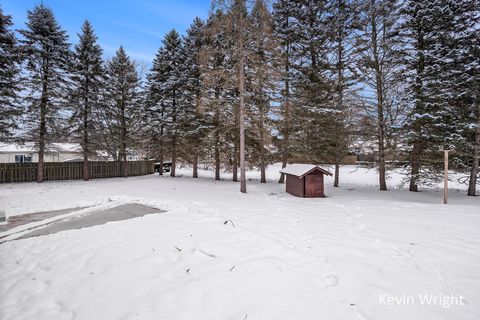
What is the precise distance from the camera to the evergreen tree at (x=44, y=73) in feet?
47.9

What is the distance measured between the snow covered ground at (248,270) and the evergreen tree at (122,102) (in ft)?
51.7

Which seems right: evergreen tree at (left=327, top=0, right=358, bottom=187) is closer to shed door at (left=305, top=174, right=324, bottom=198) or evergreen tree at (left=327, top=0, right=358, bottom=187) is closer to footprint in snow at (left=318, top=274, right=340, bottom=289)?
shed door at (left=305, top=174, right=324, bottom=198)

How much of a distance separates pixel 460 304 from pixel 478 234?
3.32m

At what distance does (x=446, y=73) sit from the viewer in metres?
10.1

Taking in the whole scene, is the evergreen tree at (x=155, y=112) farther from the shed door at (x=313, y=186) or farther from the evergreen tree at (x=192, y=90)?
the shed door at (x=313, y=186)

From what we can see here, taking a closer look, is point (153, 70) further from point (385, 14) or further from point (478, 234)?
point (478, 234)

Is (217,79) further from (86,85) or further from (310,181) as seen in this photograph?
(86,85)

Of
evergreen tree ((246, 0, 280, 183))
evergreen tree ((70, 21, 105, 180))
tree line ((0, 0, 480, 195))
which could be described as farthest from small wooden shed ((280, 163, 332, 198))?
evergreen tree ((70, 21, 105, 180))

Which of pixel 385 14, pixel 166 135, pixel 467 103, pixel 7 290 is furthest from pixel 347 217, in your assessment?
pixel 166 135

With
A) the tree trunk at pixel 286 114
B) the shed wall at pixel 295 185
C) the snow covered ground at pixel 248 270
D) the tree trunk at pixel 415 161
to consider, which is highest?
the tree trunk at pixel 286 114

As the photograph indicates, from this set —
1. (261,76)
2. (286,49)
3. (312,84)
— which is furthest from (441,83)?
(286,49)

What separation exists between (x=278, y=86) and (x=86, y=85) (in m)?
13.4

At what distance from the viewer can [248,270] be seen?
3.30m

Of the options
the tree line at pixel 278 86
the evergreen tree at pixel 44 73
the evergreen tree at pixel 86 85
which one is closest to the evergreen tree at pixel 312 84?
the tree line at pixel 278 86
